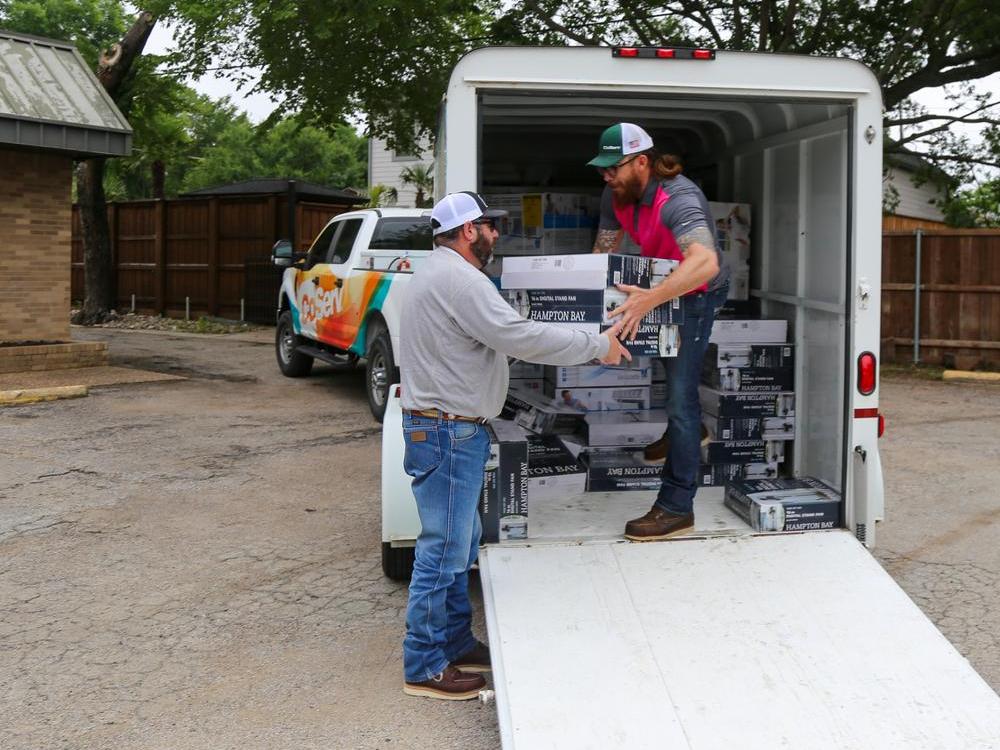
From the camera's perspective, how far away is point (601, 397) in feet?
21.9

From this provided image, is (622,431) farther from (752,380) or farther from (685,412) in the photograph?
(685,412)

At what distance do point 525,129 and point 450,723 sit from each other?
13.3 feet

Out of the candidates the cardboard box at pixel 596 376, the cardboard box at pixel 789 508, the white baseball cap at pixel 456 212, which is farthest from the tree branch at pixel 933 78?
the white baseball cap at pixel 456 212

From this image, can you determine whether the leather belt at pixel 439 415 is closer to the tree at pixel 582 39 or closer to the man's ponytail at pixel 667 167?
the man's ponytail at pixel 667 167

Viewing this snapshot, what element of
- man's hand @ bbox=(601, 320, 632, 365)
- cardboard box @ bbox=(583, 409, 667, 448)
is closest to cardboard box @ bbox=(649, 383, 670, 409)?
cardboard box @ bbox=(583, 409, 667, 448)

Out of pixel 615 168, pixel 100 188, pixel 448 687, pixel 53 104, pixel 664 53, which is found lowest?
pixel 448 687

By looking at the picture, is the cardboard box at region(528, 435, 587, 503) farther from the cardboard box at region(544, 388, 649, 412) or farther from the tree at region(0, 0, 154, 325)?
the tree at region(0, 0, 154, 325)

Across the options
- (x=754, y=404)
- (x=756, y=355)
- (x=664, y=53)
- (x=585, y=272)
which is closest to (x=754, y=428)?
(x=754, y=404)

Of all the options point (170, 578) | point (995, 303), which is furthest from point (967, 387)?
point (170, 578)

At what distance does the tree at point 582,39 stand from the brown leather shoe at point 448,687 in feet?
38.7

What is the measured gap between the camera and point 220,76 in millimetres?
17641

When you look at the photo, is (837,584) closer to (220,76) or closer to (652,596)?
(652,596)

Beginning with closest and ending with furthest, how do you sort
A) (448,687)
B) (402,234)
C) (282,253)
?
(448,687)
(402,234)
(282,253)

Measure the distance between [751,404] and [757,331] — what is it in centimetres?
43
